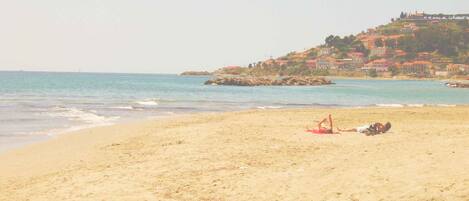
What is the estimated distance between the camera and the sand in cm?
1000

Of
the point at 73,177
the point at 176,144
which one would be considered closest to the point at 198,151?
the point at 176,144

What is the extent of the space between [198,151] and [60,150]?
4999 mm

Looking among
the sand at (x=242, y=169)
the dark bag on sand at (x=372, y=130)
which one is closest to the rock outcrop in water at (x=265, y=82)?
the dark bag on sand at (x=372, y=130)

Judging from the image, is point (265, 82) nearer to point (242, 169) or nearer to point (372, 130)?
point (372, 130)

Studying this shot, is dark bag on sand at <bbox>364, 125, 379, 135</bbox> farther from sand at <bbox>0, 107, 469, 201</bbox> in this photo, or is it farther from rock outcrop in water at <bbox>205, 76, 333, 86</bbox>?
rock outcrop in water at <bbox>205, 76, 333, 86</bbox>

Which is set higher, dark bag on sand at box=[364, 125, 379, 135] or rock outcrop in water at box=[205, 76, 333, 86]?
dark bag on sand at box=[364, 125, 379, 135]

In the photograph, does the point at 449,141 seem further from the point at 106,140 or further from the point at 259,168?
the point at 106,140

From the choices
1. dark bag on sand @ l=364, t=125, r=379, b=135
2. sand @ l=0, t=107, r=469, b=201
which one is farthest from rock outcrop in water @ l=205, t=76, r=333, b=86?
sand @ l=0, t=107, r=469, b=201

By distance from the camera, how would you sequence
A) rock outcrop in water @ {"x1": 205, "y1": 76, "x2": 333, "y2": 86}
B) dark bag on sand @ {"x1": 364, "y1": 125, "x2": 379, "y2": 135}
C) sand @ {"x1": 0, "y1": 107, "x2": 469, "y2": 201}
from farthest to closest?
1. rock outcrop in water @ {"x1": 205, "y1": 76, "x2": 333, "y2": 86}
2. dark bag on sand @ {"x1": 364, "y1": 125, "x2": 379, "y2": 135}
3. sand @ {"x1": 0, "y1": 107, "x2": 469, "y2": 201}

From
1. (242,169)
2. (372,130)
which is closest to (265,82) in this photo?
(372,130)

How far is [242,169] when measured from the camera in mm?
12578

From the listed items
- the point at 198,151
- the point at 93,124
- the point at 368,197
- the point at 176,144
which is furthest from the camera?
the point at 93,124

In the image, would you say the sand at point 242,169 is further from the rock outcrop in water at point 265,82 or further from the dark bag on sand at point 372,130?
the rock outcrop in water at point 265,82

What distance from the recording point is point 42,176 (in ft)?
41.8
